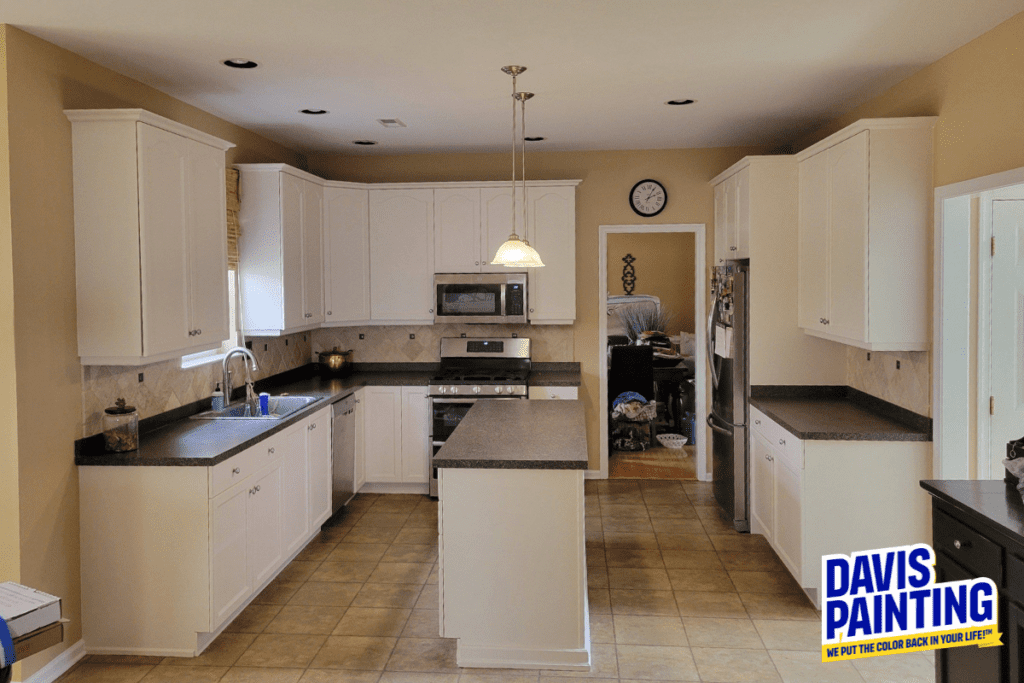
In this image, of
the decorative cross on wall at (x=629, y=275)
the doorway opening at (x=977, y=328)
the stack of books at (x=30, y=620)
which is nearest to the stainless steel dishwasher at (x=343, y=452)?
the stack of books at (x=30, y=620)

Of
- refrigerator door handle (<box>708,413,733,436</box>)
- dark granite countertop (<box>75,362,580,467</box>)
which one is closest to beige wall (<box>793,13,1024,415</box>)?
refrigerator door handle (<box>708,413,733,436</box>)

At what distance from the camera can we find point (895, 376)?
403 centimetres

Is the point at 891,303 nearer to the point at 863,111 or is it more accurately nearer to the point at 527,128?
the point at 863,111

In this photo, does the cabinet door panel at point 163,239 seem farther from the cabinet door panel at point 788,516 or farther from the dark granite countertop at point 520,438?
the cabinet door panel at point 788,516

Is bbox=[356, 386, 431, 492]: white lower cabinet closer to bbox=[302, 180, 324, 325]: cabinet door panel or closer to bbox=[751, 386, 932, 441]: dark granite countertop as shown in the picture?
bbox=[302, 180, 324, 325]: cabinet door panel

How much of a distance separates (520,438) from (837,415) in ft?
6.03

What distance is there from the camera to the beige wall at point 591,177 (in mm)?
5930

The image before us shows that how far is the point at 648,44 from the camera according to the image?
3.28 m

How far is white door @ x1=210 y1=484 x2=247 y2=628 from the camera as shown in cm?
329

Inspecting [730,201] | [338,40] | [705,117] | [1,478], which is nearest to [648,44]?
[338,40]

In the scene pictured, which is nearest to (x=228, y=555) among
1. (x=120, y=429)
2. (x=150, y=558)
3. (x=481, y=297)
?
(x=150, y=558)

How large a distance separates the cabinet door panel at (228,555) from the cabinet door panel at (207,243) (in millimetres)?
821

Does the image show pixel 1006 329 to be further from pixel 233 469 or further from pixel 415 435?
pixel 415 435

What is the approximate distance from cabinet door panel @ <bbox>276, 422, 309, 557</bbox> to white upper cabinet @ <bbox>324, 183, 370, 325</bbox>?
1.49 m
